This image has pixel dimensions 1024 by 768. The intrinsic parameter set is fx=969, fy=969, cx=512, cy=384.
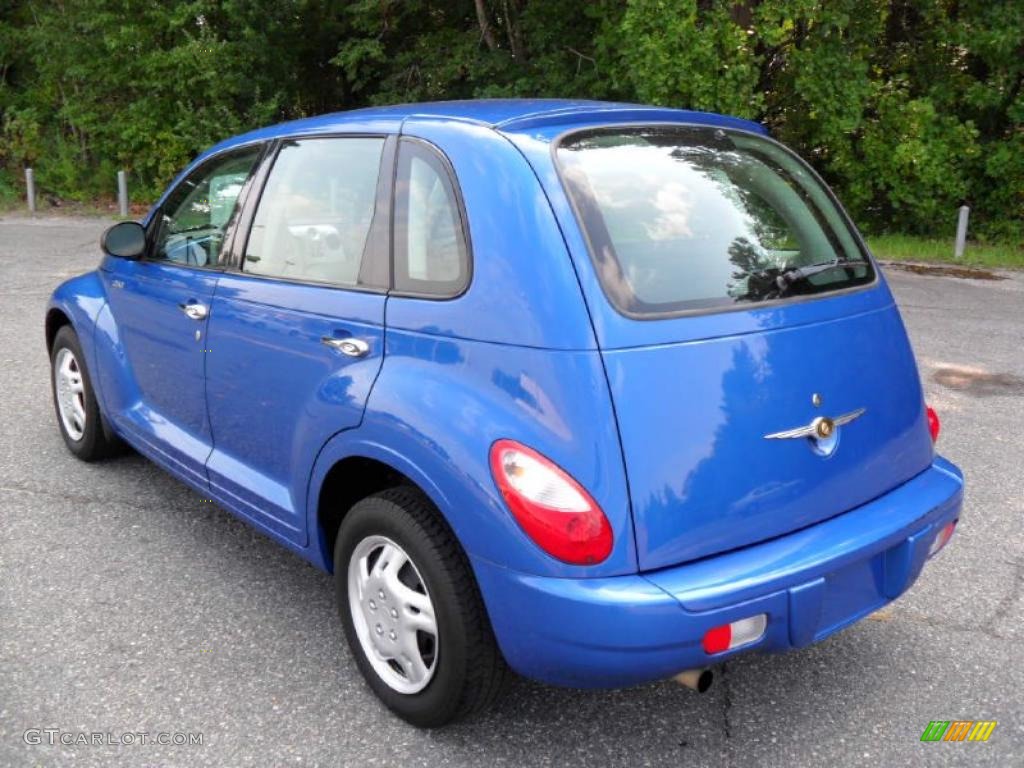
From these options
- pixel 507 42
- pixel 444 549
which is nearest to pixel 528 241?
pixel 444 549

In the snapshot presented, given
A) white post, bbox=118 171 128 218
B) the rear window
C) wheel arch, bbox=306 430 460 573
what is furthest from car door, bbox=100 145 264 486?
white post, bbox=118 171 128 218

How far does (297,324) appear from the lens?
3.02m

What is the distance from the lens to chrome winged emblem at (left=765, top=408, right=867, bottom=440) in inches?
96.7

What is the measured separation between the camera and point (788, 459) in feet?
8.07

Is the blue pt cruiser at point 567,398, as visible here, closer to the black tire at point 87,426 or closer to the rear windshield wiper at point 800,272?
the rear windshield wiper at point 800,272

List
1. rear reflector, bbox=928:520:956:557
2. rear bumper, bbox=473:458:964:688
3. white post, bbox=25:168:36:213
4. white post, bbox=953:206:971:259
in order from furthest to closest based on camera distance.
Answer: white post, bbox=25:168:36:213 → white post, bbox=953:206:971:259 → rear reflector, bbox=928:520:956:557 → rear bumper, bbox=473:458:964:688

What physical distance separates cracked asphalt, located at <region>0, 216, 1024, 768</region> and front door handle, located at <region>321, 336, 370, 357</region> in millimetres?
1031

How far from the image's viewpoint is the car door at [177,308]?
11.8 ft

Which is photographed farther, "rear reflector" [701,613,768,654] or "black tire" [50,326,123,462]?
"black tire" [50,326,123,462]

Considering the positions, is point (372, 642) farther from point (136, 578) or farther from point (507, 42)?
point (507, 42)

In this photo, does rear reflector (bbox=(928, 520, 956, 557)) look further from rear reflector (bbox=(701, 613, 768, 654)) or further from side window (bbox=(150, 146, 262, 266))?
side window (bbox=(150, 146, 262, 266))

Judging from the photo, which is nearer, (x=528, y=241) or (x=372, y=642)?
(x=528, y=241)

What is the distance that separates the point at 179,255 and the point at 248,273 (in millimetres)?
648
